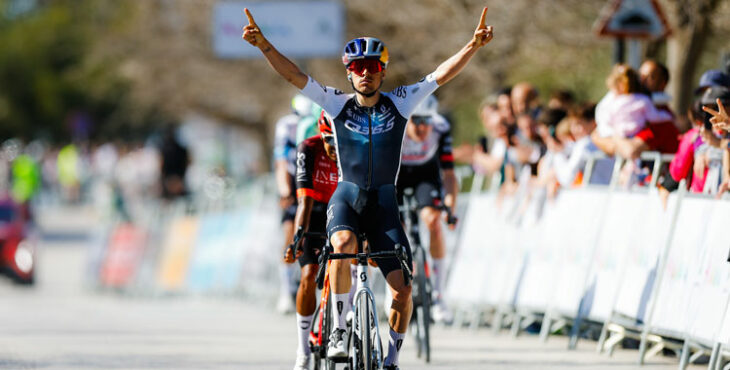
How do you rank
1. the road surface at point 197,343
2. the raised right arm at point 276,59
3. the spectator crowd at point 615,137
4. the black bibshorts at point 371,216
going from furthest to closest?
the road surface at point 197,343 → the spectator crowd at point 615,137 → the raised right arm at point 276,59 → the black bibshorts at point 371,216

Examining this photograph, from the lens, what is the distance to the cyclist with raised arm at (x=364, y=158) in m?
8.29

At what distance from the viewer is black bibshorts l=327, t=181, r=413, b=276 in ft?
27.1

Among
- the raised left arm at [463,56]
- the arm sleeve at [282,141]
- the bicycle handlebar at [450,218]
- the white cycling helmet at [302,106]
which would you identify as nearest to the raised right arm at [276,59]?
the raised left arm at [463,56]

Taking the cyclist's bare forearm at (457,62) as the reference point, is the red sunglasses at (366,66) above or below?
below

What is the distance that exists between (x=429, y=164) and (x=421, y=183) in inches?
6.9

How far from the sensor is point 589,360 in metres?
10.7

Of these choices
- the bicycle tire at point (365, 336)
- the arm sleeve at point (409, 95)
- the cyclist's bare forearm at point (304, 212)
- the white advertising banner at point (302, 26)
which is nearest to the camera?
the bicycle tire at point (365, 336)

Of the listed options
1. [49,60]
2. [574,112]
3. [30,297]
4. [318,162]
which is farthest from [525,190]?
[49,60]

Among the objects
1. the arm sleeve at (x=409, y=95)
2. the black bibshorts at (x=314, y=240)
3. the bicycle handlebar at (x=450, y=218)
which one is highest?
the arm sleeve at (x=409, y=95)

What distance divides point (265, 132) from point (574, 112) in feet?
110

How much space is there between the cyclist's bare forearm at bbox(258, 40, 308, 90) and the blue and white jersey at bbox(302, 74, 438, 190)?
2.2 inches

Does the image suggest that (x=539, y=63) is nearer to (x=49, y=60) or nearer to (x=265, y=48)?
(x=265, y=48)

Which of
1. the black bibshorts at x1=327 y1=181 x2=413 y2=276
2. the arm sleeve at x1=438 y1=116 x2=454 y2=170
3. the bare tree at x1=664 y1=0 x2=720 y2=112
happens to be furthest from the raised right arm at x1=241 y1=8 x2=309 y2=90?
the bare tree at x1=664 y1=0 x2=720 y2=112

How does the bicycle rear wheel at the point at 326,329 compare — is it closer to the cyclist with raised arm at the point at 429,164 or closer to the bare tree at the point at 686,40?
the cyclist with raised arm at the point at 429,164
